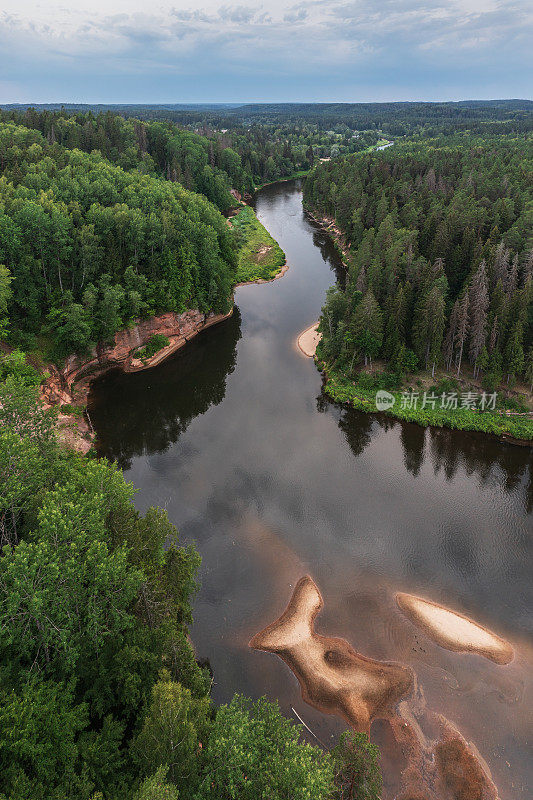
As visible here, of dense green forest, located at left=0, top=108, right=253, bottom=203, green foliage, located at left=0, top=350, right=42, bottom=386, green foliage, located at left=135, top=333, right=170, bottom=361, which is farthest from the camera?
dense green forest, located at left=0, top=108, right=253, bottom=203

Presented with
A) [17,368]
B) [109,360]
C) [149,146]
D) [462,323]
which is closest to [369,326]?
[462,323]

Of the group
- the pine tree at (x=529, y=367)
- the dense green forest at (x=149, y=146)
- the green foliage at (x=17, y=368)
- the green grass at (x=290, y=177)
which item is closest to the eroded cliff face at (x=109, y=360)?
the green foliage at (x=17, y=368)

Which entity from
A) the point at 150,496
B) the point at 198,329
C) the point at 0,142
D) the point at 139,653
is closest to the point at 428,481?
the point at 150,496

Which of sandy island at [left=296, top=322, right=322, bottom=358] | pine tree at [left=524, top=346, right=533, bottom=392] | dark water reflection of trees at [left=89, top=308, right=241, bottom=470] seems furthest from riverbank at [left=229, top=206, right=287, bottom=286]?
pine tree at [left=524, top=346, right=533, bottom=392]

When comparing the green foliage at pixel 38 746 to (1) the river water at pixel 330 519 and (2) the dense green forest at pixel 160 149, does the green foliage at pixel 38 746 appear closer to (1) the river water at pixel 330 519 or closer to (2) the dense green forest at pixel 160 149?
(1) the river water at pixel 330 519

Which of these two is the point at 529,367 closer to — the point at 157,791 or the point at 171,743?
the point at 171,743

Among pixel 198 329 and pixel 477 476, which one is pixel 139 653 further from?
pixel 198 329

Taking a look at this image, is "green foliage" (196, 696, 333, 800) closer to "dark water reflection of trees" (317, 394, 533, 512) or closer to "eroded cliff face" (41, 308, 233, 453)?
"dark water reflection of trees" (317, 394, 533, 512)

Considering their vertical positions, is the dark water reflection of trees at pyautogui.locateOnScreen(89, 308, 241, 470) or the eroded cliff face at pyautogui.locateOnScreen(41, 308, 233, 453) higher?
the eroded cliff face at pyautogui.locateOnScreen(41, 308, 233, 453)
